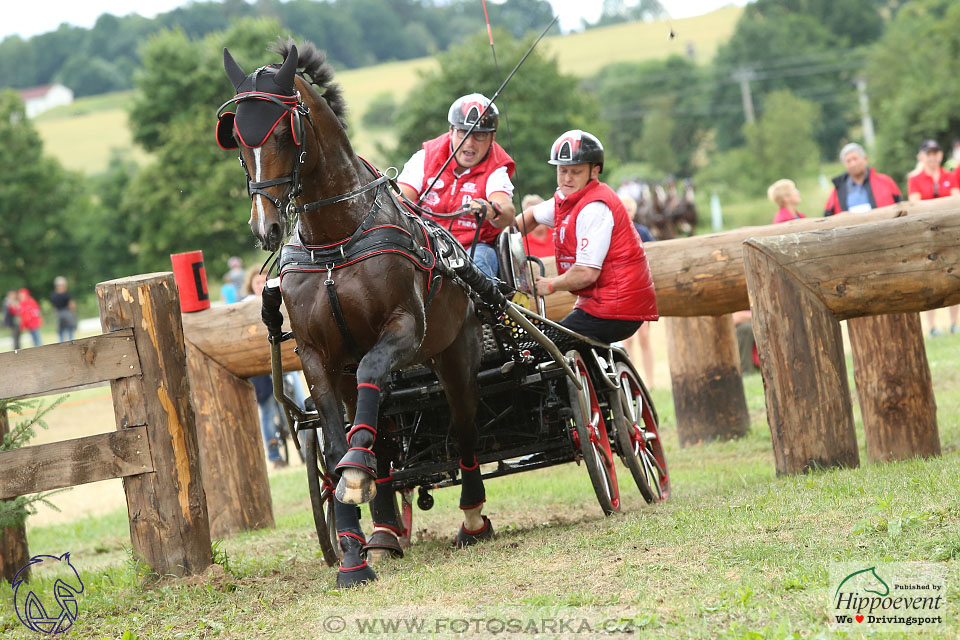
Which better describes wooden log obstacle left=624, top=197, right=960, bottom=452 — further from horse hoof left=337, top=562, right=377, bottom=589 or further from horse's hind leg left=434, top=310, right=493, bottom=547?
horse hoof left=337, top=562, right=377, bottom=589

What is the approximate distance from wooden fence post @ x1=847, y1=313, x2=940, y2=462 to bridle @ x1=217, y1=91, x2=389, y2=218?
12.2 feet

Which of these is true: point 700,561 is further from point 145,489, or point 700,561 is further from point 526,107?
point 526,107

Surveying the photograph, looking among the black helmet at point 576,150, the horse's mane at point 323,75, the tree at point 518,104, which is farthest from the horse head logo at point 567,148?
the tree at point 518,104

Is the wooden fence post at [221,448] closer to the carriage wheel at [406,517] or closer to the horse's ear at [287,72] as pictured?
the carriage wheel at [406,517]

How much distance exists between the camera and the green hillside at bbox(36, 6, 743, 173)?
80.0 metres

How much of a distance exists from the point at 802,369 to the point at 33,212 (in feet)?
148

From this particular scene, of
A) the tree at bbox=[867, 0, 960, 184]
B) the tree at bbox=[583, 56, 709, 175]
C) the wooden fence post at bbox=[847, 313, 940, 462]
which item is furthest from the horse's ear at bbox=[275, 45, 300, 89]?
the tree at bbox=[583, 56, 709, 175]

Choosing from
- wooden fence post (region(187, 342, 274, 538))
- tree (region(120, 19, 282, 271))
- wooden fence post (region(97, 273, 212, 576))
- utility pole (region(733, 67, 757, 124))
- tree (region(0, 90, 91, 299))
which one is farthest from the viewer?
utility pole (region(733, 67, 757, 124))

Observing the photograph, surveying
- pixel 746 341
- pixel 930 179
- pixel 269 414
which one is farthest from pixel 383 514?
pixel 930 179

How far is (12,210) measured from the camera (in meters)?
46.1

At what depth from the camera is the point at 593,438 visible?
637 cm

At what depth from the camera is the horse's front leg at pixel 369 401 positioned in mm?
4688

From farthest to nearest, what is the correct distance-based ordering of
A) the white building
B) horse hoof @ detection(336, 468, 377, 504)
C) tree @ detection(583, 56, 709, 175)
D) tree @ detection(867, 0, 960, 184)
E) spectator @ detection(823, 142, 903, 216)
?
the white building < tree @ detection(583, 56, 709, 175) < tree @ detection(867, 0, 960, 184) < spectator @ detection(823, 142, 903, 216) < horse hoof @ detection(336, 468, 377, 504)

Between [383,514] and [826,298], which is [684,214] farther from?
[383,514]
